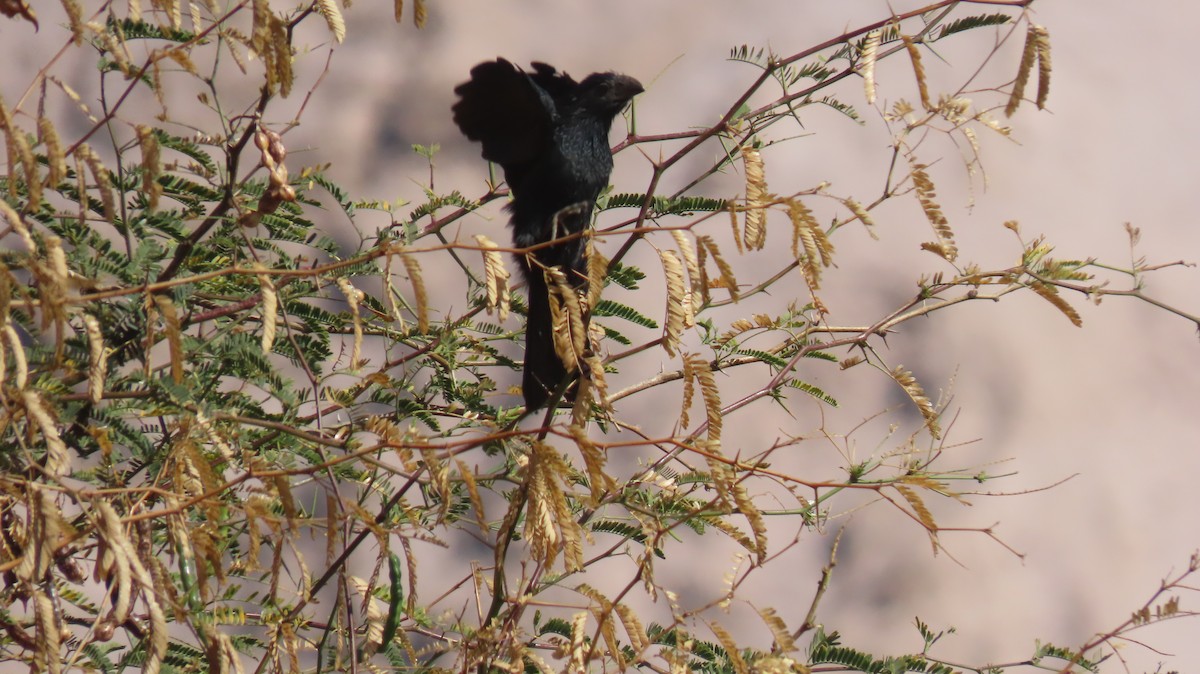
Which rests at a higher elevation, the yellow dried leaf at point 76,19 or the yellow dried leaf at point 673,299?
the yellow dried leaf at point 76,19

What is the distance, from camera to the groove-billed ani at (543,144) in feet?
9.86

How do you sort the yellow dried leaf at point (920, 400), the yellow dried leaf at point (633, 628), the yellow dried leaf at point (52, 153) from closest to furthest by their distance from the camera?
the yellow dried leaf at point (52, 153)
the yellow dried leaf at point (633, 628)
the yellow dried leaf at point (920, 400)

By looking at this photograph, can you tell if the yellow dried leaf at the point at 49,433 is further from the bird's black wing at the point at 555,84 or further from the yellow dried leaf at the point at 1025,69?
the bird's black wing at the point at 555,84

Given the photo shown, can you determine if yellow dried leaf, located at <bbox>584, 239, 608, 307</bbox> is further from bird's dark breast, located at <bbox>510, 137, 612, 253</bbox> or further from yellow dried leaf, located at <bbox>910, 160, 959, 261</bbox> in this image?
bird's dark breast, located at <bbox>510, 137, 612, 253</bbox>

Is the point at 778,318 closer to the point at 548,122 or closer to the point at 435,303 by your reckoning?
the point at 548,122

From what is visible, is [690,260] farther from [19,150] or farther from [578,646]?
[19,150]

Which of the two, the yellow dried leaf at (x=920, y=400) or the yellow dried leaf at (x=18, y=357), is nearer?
the yellow dried leaf at (x=18, y=357)

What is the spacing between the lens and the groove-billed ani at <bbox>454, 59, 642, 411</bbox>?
301 cm

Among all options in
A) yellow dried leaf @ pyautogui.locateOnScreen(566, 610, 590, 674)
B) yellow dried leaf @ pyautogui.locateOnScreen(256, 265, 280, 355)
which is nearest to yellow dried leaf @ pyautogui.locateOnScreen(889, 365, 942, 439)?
yellow dried leaf @ pyautogui.locateOnScreen(566, 610, 590, 674)

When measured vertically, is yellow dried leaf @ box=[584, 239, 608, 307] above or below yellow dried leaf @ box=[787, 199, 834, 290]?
below

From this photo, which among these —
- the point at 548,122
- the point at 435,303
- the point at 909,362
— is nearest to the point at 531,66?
the point at 548,122

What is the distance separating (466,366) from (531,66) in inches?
40.2

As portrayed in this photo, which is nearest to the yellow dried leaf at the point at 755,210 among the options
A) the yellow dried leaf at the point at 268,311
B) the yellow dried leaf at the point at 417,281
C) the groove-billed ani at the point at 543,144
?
the yellow dried leaf at the point at 417,281

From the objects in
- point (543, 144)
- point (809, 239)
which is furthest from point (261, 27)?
point (543, 144)
